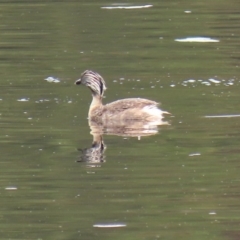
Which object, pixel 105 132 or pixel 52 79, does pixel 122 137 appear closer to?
pixel 105 132

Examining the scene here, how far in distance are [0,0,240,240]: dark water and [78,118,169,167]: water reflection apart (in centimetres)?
7

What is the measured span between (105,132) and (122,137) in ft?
1.79

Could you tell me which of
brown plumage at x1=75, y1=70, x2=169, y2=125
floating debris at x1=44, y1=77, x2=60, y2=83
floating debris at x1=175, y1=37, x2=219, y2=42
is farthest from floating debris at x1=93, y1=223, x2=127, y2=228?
floating debris at x1=175, y1=37, x2=219, y2=42

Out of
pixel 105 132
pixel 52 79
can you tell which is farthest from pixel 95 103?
pixel 52 79

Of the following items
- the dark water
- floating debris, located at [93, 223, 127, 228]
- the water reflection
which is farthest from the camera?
the water reflection

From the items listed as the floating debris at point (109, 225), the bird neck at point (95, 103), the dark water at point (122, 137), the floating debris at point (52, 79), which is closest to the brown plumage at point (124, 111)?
the bird neck at point (95, 103)

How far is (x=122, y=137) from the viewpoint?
12500mm

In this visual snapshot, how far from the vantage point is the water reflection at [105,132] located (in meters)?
11.4

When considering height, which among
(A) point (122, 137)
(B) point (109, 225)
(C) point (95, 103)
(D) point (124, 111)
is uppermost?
(B) point (109, 225)

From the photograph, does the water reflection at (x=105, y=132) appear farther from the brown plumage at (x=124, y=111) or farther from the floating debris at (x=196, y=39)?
the floating debris at (x=196, y=39)

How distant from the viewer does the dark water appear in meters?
Result: 9.30

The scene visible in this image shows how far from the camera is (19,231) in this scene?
29.6 ft

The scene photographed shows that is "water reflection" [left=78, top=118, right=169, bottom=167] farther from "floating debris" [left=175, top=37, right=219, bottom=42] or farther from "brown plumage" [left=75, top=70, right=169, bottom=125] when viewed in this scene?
"floating debris" [left=175, top=37, right=219, bottom=42]

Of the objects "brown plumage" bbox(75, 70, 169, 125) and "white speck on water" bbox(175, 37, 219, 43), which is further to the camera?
"white speck on water" bbox(175, 37, 219, 43)
